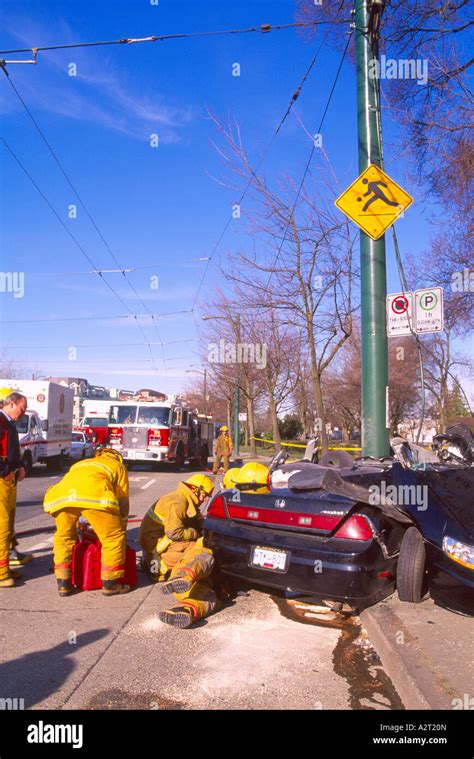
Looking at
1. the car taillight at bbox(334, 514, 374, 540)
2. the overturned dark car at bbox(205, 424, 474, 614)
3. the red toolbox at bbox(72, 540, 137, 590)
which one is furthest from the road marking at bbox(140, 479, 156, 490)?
the car taillight at bbox(334, 514, 374, 540)

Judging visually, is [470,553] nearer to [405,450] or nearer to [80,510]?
[405,450]

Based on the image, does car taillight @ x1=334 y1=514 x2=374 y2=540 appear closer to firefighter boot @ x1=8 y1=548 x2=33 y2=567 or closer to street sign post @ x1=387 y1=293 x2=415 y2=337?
street sign post @ x1=387 y1=293 x2=415 y2=337

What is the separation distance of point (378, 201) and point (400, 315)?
4.73ft

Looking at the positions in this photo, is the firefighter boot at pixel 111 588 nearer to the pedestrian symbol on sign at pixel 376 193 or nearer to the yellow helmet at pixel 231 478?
the yellow helmet at pixel 231 478

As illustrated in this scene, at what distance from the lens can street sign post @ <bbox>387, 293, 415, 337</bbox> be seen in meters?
7.26

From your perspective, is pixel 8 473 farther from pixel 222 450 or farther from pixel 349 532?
pixel 222 450

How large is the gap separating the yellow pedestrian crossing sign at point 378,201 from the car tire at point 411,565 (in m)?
4.01

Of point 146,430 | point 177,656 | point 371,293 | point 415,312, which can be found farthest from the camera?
point 146,430

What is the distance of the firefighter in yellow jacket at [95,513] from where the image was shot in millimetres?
5473

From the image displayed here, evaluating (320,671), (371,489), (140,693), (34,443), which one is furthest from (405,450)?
(34,443)

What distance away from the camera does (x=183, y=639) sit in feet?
15.2

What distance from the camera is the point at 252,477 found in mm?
5953

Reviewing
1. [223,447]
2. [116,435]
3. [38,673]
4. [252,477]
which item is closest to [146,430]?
[116,435]

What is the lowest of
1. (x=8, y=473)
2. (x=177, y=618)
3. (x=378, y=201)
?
(x=177, y=618)
